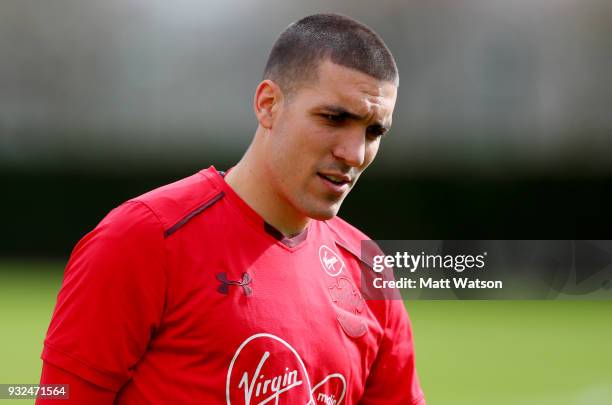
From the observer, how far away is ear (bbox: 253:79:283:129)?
1.95m

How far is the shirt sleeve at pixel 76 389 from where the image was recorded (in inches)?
64.6

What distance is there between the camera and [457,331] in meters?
7.42

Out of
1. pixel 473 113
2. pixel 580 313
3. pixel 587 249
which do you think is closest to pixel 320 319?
pixel 580 313

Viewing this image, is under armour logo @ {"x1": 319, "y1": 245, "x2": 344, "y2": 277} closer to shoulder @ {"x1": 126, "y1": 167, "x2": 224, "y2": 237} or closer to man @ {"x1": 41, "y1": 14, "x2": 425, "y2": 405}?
man @ {"x1": 41, "y1": 14, "x2": 425, "y2": 405}

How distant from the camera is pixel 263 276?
1.88 metres

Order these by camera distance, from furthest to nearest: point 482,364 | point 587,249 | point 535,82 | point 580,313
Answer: point 535,82 → point 587,249 → point 580,313 → point 482,364

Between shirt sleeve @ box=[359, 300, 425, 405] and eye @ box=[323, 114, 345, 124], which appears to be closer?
eye @ box=[323, 114, 345, 124]

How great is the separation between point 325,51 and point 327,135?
216 millimetres

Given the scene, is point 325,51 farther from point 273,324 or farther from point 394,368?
point 394,368

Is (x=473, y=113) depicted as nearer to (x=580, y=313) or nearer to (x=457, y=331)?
(x=580, y=313)

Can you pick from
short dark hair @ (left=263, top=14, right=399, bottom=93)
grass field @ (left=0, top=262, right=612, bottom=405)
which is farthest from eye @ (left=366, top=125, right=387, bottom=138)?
grass field @ (left=0, top=262, right=612, bottom=405)

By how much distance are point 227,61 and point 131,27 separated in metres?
1.46

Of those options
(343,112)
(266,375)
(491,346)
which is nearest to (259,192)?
(343,112)

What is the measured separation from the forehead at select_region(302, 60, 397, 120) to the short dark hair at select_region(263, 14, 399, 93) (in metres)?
0.02
